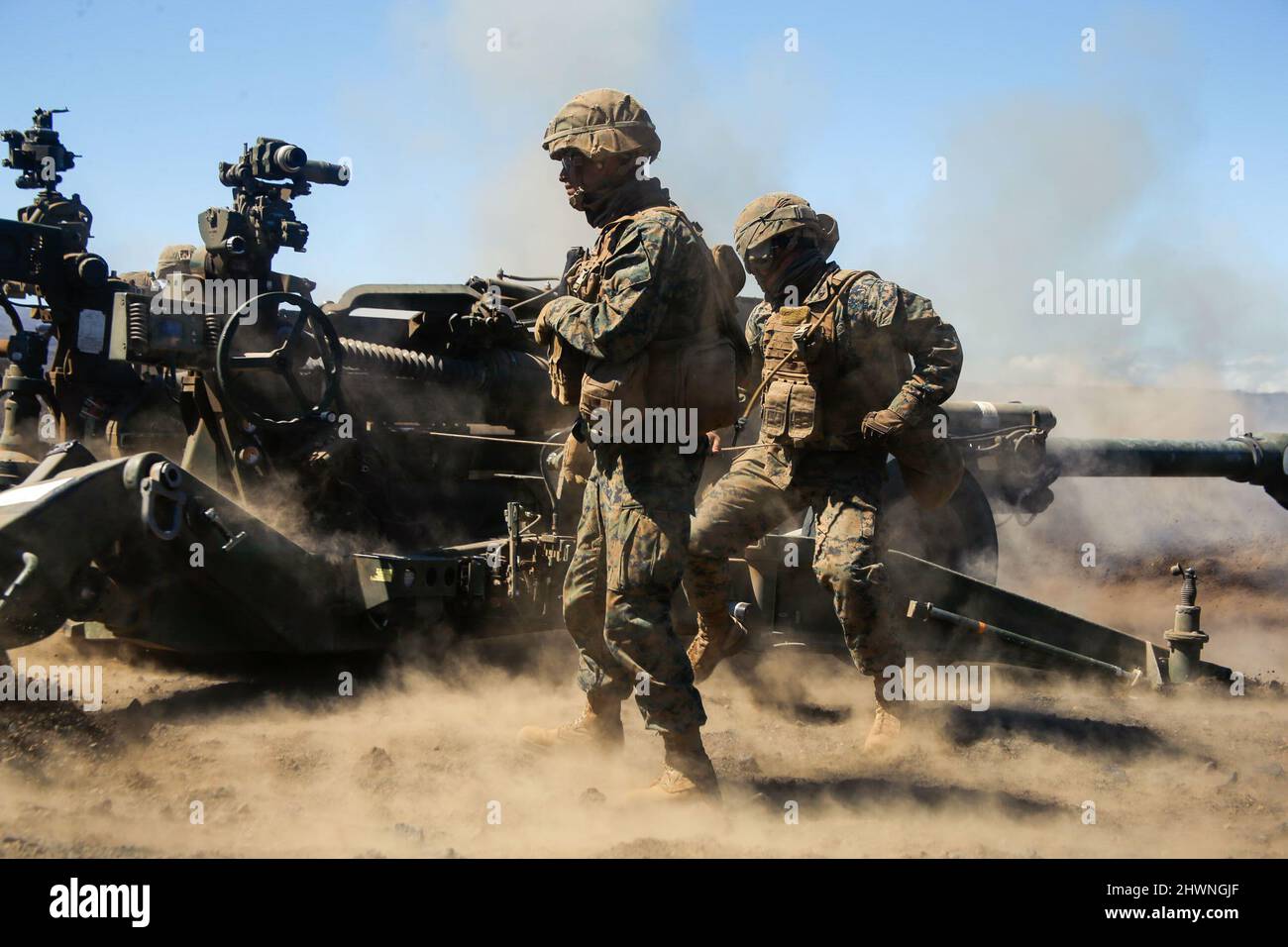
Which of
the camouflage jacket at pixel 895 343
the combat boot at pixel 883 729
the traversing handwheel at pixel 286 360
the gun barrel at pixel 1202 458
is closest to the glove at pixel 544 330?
the camouflage jacket at pixel 895 343

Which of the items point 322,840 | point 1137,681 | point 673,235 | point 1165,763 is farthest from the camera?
point 1137,681

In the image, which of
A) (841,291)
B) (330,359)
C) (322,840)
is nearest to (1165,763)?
(841,291)

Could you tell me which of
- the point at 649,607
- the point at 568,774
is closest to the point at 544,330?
the point at 649,607

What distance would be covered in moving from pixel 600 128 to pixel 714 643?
7.10ft

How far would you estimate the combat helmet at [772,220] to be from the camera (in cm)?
537

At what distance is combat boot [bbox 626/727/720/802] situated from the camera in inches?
160

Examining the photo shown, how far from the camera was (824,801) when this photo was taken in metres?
4.45

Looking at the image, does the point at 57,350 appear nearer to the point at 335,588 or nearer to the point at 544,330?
the point at 335,588

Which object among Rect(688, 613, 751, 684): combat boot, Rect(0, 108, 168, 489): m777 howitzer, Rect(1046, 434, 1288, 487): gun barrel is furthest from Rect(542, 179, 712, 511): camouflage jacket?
Rect(1046, 434, 1288, 487): gun barrel

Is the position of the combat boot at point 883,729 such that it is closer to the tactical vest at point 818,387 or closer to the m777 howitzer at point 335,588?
the m777 howitzer at point 335,588

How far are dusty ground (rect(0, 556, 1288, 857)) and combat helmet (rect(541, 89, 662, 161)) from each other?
2.08 meters

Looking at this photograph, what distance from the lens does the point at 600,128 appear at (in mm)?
4266
